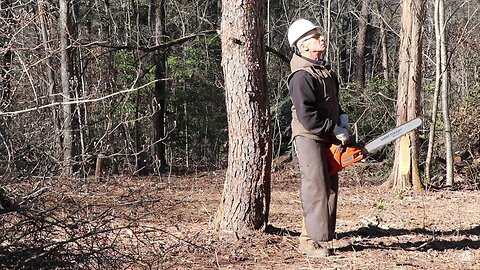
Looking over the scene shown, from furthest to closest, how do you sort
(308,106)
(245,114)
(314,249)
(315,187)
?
(245,114) → (314,249) → (315,187) → (308,106)

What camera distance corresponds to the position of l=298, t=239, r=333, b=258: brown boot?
5.91 meters

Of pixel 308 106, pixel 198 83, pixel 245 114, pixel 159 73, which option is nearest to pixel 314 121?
pixel 308 106

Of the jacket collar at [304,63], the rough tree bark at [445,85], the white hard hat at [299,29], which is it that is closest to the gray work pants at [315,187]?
the jacket collar at [304,63]

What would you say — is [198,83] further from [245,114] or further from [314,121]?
[314,121]

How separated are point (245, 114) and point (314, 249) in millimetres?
1465

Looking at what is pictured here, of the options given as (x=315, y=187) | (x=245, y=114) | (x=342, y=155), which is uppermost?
(x=245, y=114)

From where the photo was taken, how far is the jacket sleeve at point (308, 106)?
5.49 meters

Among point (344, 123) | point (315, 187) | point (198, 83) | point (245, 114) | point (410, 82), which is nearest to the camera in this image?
point (315, 187)

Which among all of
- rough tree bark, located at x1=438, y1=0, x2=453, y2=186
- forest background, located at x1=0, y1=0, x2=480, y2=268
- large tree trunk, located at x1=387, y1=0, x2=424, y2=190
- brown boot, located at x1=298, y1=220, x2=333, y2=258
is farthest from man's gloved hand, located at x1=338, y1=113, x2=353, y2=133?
forest background, located at x1=0, y1=0, x2=480, y2=268

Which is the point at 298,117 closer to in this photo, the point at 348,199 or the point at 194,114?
the point at 348,199

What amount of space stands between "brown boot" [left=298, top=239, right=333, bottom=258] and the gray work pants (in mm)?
254

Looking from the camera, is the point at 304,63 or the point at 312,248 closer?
the point at 304,63

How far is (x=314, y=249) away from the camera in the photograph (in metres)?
5.95

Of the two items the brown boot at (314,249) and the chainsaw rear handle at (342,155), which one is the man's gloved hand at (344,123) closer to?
the chainsaw rear handle at (342,155)
